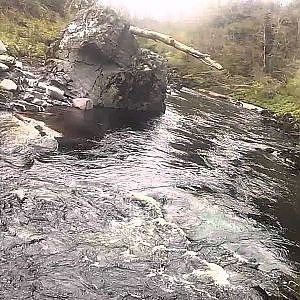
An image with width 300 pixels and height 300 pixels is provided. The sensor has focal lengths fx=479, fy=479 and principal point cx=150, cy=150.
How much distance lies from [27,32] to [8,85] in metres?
19.0

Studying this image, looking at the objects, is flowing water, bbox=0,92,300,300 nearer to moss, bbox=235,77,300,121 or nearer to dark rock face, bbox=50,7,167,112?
dark rock face, bbox=50,7,167,112

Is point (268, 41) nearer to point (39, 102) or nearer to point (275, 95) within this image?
point (275, 95)

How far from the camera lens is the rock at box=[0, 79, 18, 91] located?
998 inches

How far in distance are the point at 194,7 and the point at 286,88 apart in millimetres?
42063

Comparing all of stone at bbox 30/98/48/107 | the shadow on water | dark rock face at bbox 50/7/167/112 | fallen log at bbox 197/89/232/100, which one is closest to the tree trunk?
fallen log at bbox 197/89/232/100

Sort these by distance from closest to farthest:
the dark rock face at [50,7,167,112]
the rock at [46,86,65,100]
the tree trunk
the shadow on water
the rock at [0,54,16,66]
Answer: the shadow on water → the rock at [46,86,65,100] → the rock at [0,54,16,66] → the dark rock face at [50,7,167,112] → the tree trunk

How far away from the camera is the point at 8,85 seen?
84.1 feet

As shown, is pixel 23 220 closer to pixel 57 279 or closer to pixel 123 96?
pixel 57 279

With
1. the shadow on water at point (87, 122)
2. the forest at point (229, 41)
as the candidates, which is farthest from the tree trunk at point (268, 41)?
the shadow on water at point (87, 122)

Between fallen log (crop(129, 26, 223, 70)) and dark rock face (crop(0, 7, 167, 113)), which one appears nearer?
dark rock face (crop(0, 7, 167, 113))

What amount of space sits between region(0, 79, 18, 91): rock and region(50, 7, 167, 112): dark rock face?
121 inches

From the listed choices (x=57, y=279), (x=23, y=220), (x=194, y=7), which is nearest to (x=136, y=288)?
(x=57, y=279)

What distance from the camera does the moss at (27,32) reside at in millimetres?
38406

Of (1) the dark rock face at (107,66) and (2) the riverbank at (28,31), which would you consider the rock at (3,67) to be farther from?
(2) the riverbank at (28,31)
